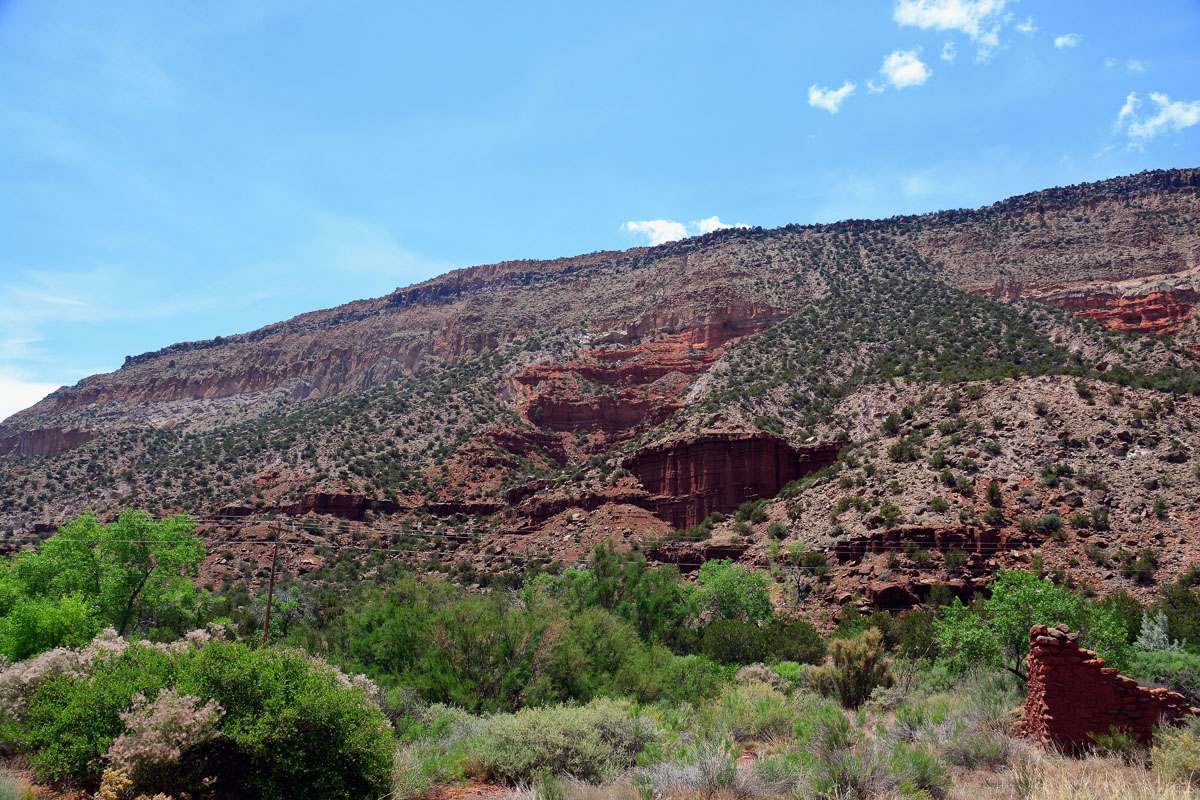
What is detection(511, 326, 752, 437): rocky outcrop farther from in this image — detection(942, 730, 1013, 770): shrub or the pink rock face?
detection(942, 730, 1013, 770): shrub

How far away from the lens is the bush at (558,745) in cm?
984

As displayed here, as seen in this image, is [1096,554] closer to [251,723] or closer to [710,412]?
[710,412]

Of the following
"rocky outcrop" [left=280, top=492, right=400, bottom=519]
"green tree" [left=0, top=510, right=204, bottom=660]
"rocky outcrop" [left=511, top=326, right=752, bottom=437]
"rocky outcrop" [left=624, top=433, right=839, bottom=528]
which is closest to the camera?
"green tree" [left=0, top=510, right=204, bottom=660]

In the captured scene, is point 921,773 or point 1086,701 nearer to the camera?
point 921,773

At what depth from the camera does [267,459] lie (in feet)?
206

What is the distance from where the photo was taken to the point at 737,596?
3006 centimetres

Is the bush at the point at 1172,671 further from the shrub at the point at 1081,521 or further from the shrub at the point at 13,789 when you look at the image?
the shrub at the point at 13,789

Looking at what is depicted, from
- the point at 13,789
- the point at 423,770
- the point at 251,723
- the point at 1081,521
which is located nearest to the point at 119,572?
the point at 13,789

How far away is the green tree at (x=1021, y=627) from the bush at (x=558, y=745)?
10133mm

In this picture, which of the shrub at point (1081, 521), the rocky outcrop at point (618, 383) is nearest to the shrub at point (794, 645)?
the shrub at point (1081, 521)

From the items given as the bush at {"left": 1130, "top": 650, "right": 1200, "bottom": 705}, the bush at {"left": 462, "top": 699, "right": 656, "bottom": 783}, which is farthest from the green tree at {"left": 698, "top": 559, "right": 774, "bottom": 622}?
the bush at {"left": 462, "top": 699, "right": 656, "bottom": 783}

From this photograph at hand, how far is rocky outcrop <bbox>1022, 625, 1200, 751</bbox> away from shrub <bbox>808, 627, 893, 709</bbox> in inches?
194

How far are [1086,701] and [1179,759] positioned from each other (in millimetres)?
2835

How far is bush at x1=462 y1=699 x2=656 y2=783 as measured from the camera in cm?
984
